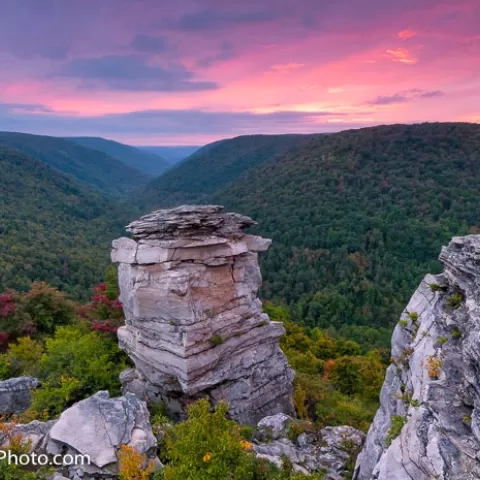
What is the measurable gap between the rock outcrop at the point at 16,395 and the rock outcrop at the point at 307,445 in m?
9.49

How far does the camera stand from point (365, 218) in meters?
79.4

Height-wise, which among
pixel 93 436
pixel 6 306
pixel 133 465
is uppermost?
pixel 133 465

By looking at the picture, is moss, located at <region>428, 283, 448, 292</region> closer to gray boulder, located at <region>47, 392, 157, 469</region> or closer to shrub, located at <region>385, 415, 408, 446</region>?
shrub, located at <region>385, 415, 408, 446</region>

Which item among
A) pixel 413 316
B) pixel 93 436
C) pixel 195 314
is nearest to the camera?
pixel 413 316

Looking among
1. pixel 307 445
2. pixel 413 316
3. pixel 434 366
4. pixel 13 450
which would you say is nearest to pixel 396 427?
pixel 434 366

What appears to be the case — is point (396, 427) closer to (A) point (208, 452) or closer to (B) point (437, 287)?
(B) point (437, 287)

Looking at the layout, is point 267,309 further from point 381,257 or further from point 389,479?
point 381,257

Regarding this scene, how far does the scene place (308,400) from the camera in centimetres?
2044

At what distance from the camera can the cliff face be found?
7.07 meters

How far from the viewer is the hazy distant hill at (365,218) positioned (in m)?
61.8

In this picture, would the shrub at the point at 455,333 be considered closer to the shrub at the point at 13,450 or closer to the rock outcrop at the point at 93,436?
the rock outcrop at the point at 93,436

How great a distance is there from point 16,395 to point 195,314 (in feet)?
26.5

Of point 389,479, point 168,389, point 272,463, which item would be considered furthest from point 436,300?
point 168,389

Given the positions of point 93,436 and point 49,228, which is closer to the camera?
point 93,436
